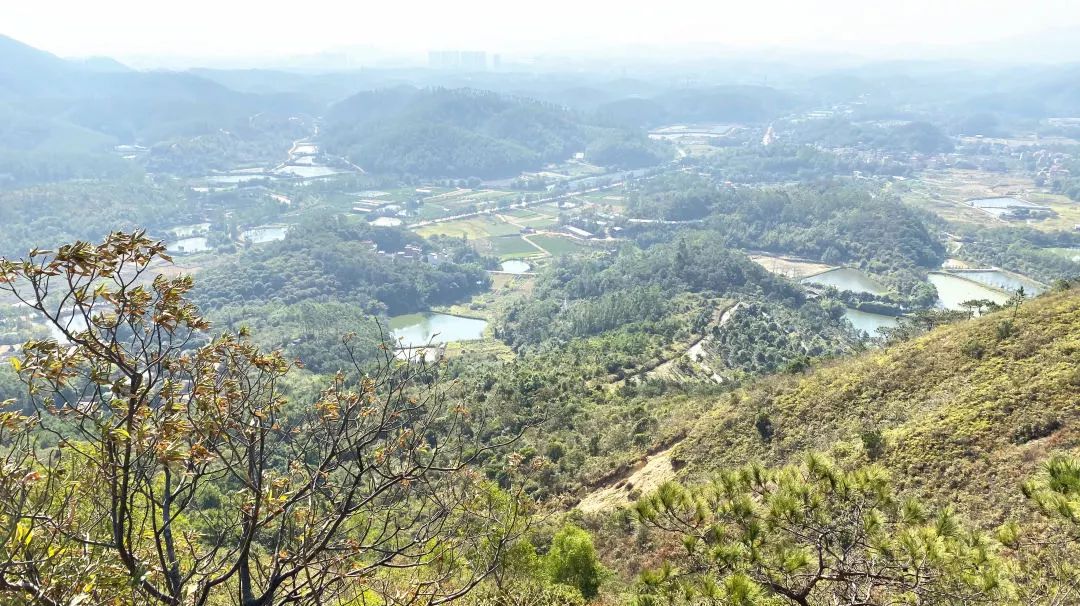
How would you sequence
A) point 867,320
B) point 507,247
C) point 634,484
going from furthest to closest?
point 507,247, point 867,320, point 634,484

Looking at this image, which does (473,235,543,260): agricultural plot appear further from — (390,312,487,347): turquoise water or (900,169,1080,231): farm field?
(900,169,1080,231): farm field

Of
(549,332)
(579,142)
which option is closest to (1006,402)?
(549,332)

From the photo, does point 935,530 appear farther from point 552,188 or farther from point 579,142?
point 579,142

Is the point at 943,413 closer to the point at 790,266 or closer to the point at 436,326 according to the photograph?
the point at 436,326

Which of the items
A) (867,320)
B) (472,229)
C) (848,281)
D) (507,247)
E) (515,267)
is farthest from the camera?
(472,229)

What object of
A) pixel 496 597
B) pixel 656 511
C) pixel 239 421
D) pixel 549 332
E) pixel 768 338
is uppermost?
pixel 239 421

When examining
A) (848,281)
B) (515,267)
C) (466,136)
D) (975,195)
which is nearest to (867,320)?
(848,281)
